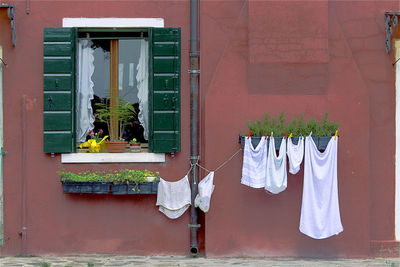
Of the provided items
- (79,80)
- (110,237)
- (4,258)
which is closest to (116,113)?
(79,80)

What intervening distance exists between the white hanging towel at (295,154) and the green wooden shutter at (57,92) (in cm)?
275

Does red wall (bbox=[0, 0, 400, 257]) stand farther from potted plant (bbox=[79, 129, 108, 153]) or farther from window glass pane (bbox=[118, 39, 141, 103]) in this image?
window glass pane (bbox=[118, 39, 141, 103])

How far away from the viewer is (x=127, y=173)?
291 inches

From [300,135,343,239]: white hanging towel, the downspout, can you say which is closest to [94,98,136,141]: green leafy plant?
the downspout

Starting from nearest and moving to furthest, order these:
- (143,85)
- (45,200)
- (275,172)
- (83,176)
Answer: (275,172) → (83,176) → (45,200) → (143,85)

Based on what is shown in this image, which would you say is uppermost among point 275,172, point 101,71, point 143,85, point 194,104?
point 101,71

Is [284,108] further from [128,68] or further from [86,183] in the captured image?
[86,183]

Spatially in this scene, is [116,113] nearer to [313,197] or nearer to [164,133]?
[164,133]

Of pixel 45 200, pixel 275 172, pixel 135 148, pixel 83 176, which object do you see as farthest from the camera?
pixel 135 148

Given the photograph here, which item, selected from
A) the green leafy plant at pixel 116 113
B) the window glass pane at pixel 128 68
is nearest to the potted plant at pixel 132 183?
the green leafy plant at pixel 116 113

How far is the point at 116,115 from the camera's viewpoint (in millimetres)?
7820

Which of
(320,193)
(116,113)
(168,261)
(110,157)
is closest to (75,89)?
(116,113)

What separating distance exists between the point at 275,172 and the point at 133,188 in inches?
69.6

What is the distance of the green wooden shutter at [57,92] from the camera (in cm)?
746
